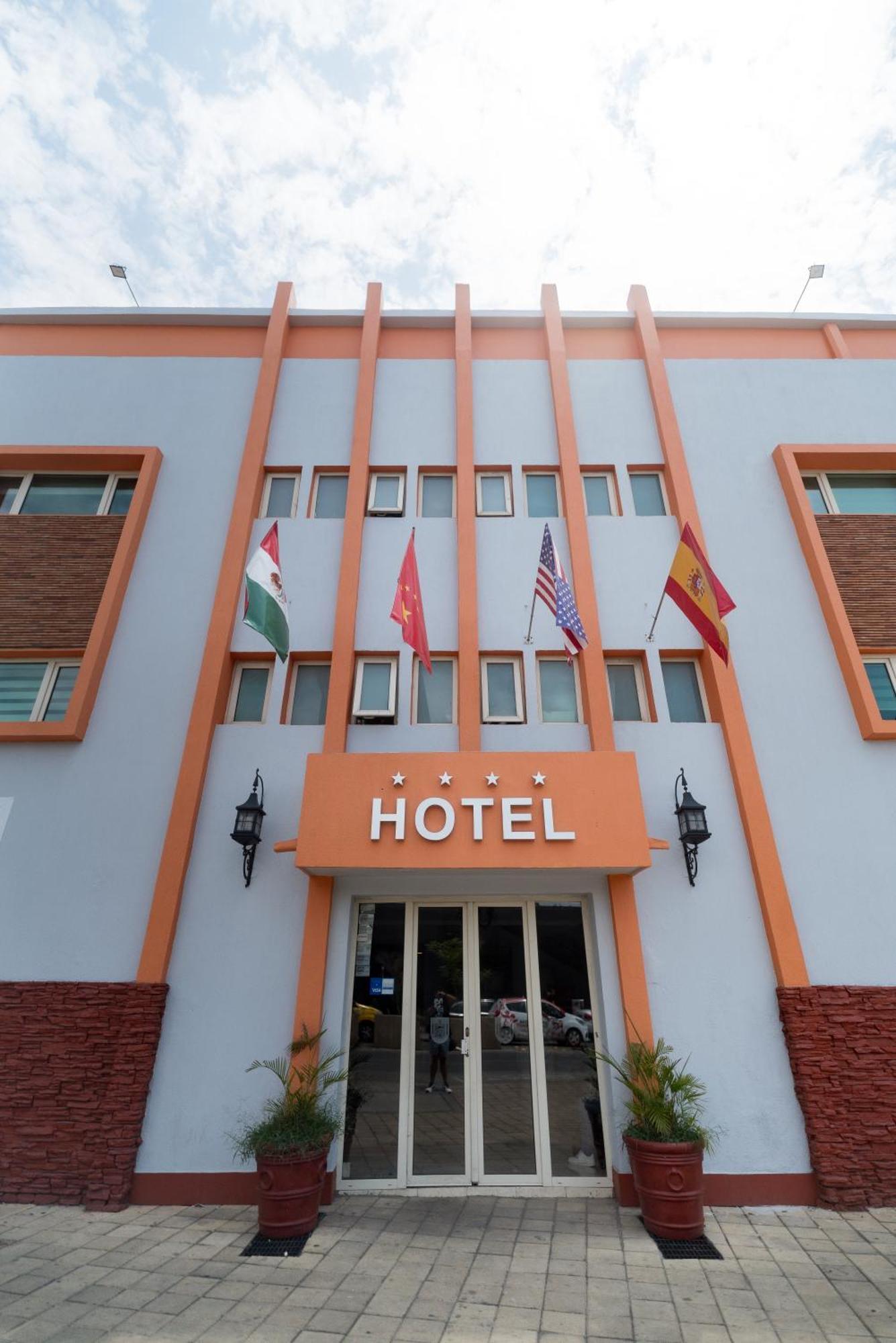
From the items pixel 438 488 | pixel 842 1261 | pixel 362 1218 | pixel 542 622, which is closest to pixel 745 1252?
pixel 842 1261

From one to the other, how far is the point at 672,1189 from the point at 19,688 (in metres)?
9.67

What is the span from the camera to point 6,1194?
6246 mm

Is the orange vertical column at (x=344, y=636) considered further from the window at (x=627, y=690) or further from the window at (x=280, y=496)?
the window at (x=627, y=690)

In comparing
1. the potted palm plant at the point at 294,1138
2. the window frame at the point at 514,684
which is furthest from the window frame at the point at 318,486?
the potted palm plant at the point at 294,1138

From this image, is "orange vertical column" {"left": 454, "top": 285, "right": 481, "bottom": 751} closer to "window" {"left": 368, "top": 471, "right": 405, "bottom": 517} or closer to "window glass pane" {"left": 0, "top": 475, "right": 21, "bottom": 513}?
"window" {"left": 368, "top": 471, "right": 405, "bottom": 517}

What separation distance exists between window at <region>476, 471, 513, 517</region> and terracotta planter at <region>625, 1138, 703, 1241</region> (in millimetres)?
7887

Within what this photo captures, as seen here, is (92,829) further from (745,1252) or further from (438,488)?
(745,1252)

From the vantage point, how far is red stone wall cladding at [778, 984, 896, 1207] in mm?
6098

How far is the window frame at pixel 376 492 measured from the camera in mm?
9516

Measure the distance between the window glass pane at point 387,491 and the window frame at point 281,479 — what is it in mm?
1192

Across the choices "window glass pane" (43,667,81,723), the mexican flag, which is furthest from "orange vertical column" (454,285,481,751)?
"window glass pane" (43,667,81,723)

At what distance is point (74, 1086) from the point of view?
646 centimetres

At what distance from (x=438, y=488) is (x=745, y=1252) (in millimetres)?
9472

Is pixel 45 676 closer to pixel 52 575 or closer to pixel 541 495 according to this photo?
pixel 52 575
